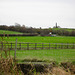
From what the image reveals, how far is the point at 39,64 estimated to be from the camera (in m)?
5.97

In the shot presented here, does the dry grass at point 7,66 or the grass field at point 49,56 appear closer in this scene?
the dry grass at point 7,66

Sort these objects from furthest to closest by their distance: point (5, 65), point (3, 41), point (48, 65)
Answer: point (48, 65) → point (5, 65) → point (3, 41)

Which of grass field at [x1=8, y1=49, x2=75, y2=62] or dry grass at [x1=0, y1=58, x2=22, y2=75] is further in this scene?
grass field at [x1=8, y1=49, x2=75, y2=62]

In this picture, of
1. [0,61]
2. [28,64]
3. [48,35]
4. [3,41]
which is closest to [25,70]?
[28,64]

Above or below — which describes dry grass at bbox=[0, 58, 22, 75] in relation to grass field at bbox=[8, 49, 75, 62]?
above

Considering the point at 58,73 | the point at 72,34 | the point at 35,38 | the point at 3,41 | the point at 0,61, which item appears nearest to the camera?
the point at 3,41

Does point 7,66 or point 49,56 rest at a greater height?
point 7,66

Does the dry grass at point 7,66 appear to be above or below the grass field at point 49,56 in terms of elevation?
above

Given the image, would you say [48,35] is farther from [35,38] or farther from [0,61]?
[0,61]

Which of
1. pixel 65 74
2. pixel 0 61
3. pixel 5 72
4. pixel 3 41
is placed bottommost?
pixel 65 74

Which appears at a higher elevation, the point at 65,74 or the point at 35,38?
the point at 65,74

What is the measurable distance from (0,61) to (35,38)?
45370 mm

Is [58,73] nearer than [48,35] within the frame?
Yes

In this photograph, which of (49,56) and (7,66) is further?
(49,56)
